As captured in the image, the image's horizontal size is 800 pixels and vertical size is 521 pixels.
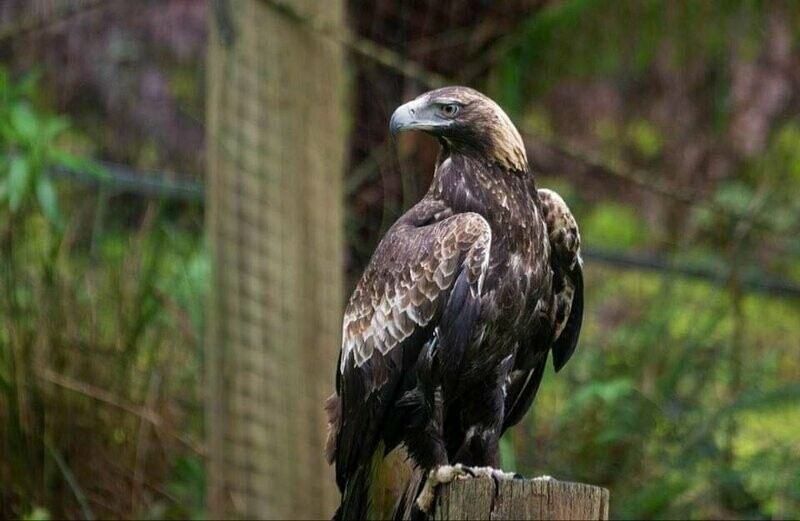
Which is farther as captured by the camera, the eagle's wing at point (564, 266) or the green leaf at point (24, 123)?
the green leaf at point (24, 123)

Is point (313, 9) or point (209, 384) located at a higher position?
point (313, 9)

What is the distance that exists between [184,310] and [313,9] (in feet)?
4.35

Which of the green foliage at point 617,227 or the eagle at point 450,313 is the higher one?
the green foliage at point 617,227

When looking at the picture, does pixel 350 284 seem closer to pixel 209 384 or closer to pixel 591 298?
pixel 209 384

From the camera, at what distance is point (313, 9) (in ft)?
15.3

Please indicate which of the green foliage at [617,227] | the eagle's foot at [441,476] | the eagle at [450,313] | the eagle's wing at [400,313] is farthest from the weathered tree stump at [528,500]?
the green foliage at [617,227]

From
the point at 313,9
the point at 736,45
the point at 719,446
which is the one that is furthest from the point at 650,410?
the point at 736,45

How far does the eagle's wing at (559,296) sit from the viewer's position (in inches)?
152

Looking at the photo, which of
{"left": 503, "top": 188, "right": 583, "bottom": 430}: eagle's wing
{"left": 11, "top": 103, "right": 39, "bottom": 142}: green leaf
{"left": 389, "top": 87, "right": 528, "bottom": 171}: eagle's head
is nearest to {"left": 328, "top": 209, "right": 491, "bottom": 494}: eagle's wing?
{"left": 389, "top": 87, "right": 528, "bottom": 171}: eagle's head

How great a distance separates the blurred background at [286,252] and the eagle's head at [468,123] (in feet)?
3.17

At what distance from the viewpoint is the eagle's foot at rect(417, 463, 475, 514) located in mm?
3332

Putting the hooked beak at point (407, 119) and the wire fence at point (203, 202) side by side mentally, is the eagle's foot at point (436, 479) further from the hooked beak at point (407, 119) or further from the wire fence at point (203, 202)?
the wire fence at point (203, 202)

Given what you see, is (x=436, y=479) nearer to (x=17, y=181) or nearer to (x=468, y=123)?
(x=468, y=123)

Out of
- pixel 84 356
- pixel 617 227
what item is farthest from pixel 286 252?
pixel 617 227
